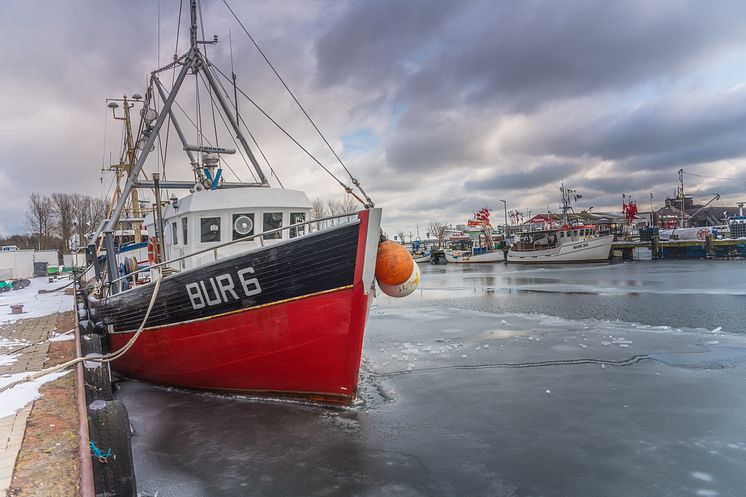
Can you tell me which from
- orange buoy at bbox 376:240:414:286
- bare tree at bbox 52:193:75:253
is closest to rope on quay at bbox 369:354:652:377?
orange buoy at bbox 376:240:414:286

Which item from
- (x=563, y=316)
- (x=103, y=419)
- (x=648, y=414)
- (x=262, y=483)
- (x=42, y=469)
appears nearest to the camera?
(x=42, y=469)

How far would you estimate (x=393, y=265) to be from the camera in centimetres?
788

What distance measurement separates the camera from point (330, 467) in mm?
5820

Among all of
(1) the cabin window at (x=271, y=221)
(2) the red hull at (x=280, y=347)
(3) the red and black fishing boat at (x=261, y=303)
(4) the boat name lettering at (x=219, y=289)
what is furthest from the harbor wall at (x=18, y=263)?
(4) the boat name lettering at (x=219, y=289)

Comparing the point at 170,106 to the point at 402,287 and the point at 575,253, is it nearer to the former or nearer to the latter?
the point at 402,287

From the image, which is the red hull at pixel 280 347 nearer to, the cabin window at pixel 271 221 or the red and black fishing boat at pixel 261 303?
the red and black fishing boat at pixel 261 303

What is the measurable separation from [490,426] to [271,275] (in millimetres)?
4084

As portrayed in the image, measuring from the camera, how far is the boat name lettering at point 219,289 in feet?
24.6

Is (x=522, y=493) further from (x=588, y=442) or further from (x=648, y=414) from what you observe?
(x=648, y=414)

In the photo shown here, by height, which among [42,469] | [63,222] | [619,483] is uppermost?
[63,222]

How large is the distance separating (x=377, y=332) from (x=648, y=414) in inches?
335

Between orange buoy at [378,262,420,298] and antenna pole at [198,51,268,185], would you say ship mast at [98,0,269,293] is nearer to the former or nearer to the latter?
antenna pole at [198,51,268,185]

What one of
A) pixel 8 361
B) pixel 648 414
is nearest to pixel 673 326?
pixel 648 414

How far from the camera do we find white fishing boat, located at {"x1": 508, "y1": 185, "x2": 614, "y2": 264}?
45.8 metres
